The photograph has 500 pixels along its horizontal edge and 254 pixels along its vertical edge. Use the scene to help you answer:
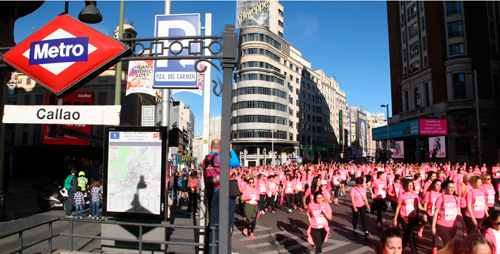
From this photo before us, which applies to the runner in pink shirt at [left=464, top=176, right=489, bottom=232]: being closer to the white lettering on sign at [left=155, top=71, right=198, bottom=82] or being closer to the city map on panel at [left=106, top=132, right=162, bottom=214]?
the white lettering on sign at [left=155, top=71, right=198, bottom=82]

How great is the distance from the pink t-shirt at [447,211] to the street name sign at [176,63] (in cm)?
536

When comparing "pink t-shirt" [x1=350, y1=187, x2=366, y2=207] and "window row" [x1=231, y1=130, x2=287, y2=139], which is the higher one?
"window row" [x1=231, y1=130, x2=287, y2=139]

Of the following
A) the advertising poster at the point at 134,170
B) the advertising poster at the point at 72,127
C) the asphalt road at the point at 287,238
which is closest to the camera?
the advertising poster at the point at 134,170

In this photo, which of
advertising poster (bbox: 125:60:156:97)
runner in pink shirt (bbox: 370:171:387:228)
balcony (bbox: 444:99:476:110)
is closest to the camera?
advertising poster (bbox: 125:60:156:97)

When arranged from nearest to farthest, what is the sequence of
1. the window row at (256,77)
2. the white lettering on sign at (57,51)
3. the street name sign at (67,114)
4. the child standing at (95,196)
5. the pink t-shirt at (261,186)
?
1. the white lettering on sign at (57,51)
2. the street name sign at (67,114)
3. the child standing at (95,196)
4. the pink t-shirt at (261,186)
5. the window row at (256,77)

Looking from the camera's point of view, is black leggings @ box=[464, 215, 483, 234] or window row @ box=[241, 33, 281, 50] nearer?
black leggings @ box=[464, 215, 483, 234]

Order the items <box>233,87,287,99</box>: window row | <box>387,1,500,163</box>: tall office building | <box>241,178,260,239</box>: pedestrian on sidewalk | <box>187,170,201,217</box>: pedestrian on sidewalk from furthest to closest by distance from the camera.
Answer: <box>233,87,287,99</box>: window row → <box>387,1,500,163</box>: tall office building → <box>187,170,201,217</box>: pedestrian on sidewalk → <box>241,178,260,239</box>: pedestrian on sidewalk

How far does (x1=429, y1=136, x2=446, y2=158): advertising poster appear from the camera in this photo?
34.9m

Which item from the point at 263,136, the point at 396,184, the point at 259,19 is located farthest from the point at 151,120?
the point at 259,19

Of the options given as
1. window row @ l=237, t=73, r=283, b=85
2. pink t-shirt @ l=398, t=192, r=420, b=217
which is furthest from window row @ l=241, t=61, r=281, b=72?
pink t-shirt @ l=398, t=192, r=420, b=217

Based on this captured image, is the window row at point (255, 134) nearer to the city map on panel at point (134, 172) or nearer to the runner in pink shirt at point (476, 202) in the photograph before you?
the runner in pink shirt at point (476, 202)

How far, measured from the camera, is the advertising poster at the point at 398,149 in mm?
43344

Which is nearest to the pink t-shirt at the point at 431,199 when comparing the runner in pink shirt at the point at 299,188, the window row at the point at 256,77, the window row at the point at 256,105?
the runner in pink shirt at the point at 299,188

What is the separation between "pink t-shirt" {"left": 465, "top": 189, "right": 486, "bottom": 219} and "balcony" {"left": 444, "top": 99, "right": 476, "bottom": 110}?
39665 mm
